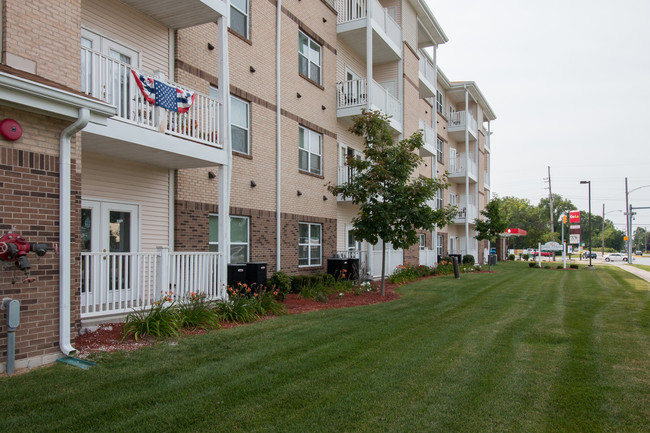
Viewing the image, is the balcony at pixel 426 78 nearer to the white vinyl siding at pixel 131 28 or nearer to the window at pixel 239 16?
the window at pixel 239 16

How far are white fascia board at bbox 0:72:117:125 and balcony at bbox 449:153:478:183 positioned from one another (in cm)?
2892

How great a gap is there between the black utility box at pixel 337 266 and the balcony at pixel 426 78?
1288 cm

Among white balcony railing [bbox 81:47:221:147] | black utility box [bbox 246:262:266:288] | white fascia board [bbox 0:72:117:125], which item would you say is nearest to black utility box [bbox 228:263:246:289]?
black utility box [bbox 246:262:266:288]

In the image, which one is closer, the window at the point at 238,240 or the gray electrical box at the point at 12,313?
the gray electrical box at the point at 12,313

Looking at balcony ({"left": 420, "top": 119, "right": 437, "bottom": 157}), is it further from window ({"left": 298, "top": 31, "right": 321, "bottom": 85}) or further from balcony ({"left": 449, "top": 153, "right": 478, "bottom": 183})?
window ({"left": 298, "top": 31, "right": 321, "bottom": 85})

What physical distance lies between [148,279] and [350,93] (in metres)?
12.3

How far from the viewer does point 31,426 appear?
4062mm

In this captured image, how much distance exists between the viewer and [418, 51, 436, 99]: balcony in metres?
25.0

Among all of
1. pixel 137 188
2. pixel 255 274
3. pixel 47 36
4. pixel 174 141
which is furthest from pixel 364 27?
pixel 47 36

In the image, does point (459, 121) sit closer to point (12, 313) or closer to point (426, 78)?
point (426, 78)

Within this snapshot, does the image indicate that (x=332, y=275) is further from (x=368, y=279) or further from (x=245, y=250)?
(x=245, y=250)

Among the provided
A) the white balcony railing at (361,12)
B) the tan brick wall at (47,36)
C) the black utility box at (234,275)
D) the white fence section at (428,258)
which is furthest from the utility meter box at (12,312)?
the white fence section at (428,258)

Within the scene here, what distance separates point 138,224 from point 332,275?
780cm

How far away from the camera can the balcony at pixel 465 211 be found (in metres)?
32.5
